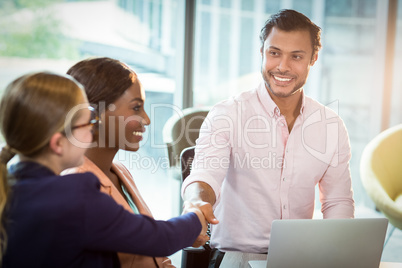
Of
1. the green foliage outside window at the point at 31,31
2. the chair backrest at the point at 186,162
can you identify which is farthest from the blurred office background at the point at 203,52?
the chair backrest at the point at 186,162

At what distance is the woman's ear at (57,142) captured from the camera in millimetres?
967

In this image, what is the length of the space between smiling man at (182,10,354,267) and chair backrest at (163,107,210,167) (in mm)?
1009

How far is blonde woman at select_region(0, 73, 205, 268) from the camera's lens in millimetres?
879

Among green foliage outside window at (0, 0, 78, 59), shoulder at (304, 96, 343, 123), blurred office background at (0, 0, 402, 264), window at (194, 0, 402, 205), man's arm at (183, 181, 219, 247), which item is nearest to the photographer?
man's arm at (183, 181, 219, 247)

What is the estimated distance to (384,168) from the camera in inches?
128

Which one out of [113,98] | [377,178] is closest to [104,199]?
[113,98]

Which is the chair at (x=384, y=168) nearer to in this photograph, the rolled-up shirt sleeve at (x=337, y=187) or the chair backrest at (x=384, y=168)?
the chair backrest at (x=384, y=168)

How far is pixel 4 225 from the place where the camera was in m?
0.89

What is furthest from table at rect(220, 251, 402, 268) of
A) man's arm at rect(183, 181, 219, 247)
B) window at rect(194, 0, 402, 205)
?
window at rect(194, 0, 402, 205)

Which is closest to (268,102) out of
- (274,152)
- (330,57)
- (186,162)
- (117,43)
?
(274,152)

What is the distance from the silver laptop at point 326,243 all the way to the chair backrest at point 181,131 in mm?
1787

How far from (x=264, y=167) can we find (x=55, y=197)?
41.2 inches

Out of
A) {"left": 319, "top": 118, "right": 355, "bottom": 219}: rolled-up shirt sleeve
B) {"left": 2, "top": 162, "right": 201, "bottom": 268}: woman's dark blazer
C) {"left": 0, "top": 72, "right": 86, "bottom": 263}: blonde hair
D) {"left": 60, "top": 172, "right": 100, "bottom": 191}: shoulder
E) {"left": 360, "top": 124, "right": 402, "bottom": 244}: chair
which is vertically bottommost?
{"left": 360, "top": 124, "right": 402, "bottom": 244}: chair

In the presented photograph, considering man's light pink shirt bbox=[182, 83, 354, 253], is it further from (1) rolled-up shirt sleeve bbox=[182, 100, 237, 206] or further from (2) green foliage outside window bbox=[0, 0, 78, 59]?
(2) green foliage outside window bbox=[0, 0, 78, 59]
